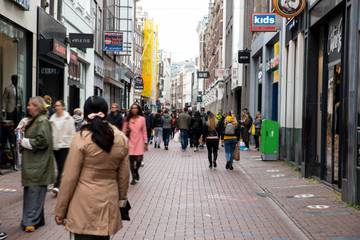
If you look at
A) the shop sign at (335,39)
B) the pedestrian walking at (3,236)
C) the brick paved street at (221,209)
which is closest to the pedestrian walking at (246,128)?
the brick paved street at (221,209)

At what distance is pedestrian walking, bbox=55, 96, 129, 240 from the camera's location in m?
4.57

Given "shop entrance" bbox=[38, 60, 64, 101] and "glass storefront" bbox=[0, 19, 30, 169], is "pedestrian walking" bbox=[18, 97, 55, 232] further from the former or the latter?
"shop entrance" bbox=[38, 60, 64, 101]

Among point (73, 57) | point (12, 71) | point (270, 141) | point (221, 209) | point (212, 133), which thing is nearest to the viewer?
point (221, 209)

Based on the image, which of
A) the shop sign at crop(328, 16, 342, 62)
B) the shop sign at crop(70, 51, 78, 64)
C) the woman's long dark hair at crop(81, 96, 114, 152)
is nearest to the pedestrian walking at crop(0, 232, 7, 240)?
the woman's long dark hair at crop(81, 96, 114, 152)

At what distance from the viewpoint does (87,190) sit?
15.0ft

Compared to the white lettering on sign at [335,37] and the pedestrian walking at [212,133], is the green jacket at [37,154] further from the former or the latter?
the pedestrian walking at [212,133]

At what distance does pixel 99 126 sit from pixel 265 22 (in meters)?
17.0

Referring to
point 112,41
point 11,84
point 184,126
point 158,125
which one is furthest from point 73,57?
point 112,41

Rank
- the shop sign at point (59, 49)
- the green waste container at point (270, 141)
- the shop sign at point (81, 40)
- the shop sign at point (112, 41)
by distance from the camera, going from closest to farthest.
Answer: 1. the shop sign at point (59, 49)
2. the green waste container at point (270, 141)
3. the shop sign at point (81, 40)
4. the shop sign at point (112, 41)

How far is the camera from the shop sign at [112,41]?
106 feet

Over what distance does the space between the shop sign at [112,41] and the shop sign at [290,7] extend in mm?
17617

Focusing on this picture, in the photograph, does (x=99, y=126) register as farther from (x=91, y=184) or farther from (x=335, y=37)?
(x=335, y=37)

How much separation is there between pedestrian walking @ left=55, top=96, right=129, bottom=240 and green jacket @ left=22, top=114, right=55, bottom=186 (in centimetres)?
320

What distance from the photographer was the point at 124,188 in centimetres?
481
